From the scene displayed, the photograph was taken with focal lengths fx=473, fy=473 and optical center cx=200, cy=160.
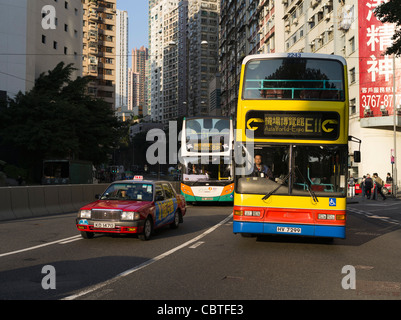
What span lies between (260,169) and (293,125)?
118 centimetres

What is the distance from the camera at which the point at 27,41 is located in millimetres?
50875

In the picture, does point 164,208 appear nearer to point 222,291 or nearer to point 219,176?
point 222,291

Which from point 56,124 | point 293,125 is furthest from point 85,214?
point 56,124

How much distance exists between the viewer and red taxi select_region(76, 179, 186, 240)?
34.7 ft

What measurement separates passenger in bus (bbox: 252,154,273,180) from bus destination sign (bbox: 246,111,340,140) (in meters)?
0.48

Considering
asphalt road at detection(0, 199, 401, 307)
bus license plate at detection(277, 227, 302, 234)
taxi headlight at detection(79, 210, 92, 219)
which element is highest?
taxi headlight at detection(79, 210, 92, 219)

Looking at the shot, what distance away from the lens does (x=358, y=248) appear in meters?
10.7

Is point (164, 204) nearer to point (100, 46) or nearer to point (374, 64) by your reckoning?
point (374, 64)

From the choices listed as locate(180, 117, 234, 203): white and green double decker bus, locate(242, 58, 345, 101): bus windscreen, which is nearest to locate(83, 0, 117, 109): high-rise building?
locate(180, 117, 234, 203): white and green double decker bus

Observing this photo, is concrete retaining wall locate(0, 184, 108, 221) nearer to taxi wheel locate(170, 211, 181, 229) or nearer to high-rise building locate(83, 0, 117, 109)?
taxi wheel locate(170, 211, 181, 229)

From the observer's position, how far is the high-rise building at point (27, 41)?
1932 inches

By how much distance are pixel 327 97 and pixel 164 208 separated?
5.11m

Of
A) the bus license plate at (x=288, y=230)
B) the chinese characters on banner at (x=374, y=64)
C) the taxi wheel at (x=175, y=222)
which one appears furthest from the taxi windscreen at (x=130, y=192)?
the chinese characters on banner at (x=374, y=64)

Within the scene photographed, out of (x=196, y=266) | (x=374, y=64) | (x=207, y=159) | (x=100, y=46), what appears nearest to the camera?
(x=196, y=266)
